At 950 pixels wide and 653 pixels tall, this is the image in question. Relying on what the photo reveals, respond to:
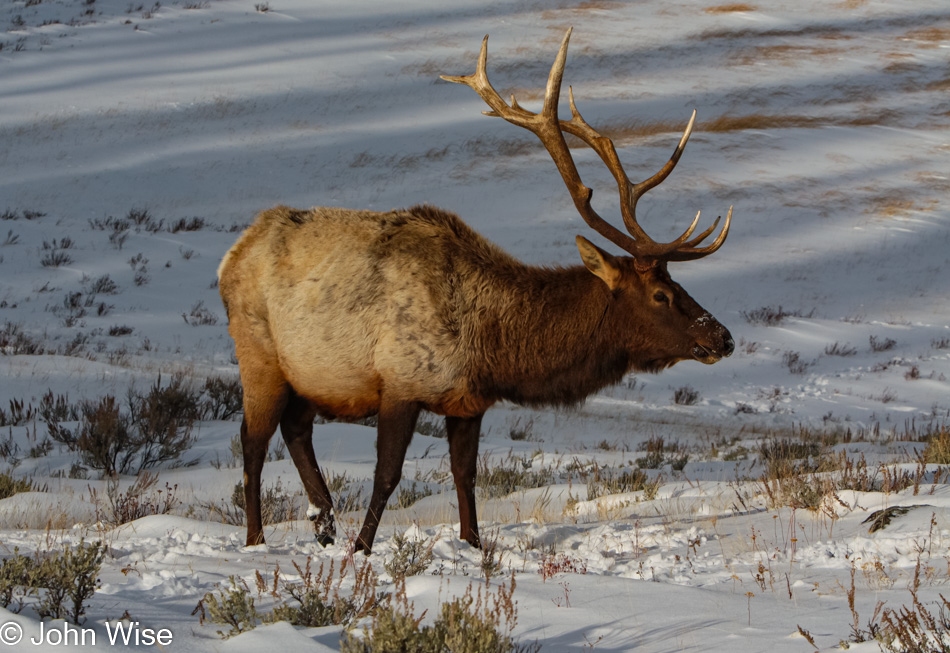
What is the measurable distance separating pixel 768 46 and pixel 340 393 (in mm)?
33364

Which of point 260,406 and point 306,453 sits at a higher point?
point 260,406

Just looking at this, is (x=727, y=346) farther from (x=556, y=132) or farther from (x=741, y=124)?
(x=741, y=124)

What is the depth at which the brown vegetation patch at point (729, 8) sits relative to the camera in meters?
38.4

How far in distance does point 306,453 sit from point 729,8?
36537 millimetres

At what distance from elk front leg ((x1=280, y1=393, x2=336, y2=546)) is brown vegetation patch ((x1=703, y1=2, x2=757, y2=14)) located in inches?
1396

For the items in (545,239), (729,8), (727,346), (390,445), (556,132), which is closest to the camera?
(390,445)

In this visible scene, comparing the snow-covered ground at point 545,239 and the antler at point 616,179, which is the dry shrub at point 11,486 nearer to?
the snow-covered ground at point 545,239

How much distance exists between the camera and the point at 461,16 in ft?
122

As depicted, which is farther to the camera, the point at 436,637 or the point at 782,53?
the point at 782,53

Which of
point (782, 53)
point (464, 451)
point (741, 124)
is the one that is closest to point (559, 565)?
point (464, 451)

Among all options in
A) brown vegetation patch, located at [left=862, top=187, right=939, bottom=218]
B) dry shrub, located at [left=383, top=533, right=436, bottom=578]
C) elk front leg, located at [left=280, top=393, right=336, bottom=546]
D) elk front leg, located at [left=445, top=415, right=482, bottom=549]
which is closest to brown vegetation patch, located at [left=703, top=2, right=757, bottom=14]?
brown vegetation patch, located at [left=862, top=187, right=939, bottom=218]

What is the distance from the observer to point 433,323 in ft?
19.2

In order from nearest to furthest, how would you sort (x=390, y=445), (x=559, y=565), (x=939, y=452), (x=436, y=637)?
(x=436, y=637) → (x=559, y=565) → (x=390, y=445) → (x=939, y=452)

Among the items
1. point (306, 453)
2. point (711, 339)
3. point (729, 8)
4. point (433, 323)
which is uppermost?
point (729, 8)
